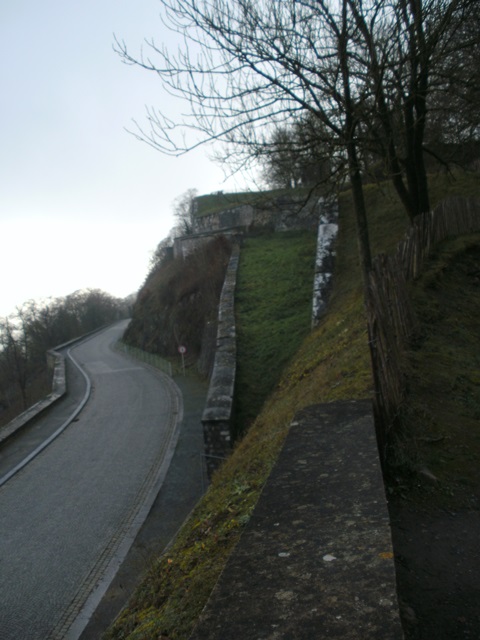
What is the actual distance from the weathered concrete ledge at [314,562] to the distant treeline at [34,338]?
35797mm

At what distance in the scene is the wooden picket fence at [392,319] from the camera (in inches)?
207

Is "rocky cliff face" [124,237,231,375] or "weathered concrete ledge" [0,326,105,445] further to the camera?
"rocky cliff face" [124,237,231,375]

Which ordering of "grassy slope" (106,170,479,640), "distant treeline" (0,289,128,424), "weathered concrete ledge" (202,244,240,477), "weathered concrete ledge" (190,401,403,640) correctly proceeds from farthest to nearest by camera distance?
"distant treeline" (0,289,128,424) < "weathered concrete ledge" (202,244,240,477) < "grassy slope" (106,170,479,640) < "weathered concrete ledge" (190,401,403,640)

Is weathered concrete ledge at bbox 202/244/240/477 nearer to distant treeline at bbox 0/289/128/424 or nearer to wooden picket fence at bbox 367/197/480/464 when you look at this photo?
wooden picket fence at bbox 367/197/480/464

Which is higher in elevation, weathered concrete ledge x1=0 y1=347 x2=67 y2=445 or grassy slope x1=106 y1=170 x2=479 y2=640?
grassy slope x1=106 y1=170 x2=479 y2=640

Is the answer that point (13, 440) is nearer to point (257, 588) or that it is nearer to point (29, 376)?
point (257, 588)

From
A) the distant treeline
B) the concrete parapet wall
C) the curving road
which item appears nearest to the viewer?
the curving road

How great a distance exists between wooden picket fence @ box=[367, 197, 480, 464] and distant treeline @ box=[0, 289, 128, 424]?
29710 millimetres

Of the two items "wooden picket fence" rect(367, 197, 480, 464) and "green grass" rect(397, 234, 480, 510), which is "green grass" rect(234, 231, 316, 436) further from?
"green grass" rect(397, 234, 480, 510)

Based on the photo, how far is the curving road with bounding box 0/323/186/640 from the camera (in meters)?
9.09

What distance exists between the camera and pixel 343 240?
23281 millimetres

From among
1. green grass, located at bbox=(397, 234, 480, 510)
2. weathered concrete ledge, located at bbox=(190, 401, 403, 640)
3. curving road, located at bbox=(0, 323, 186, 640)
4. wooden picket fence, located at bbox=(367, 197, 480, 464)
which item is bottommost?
curving road, located at bbox=(0, 323, 186, 640)

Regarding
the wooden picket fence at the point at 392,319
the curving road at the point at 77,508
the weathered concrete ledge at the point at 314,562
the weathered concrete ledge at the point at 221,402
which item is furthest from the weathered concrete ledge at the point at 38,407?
the weathered concrete ledge at the point at 314,562

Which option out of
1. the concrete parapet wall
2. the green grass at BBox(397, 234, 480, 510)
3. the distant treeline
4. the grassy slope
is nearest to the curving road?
the grassy slope
